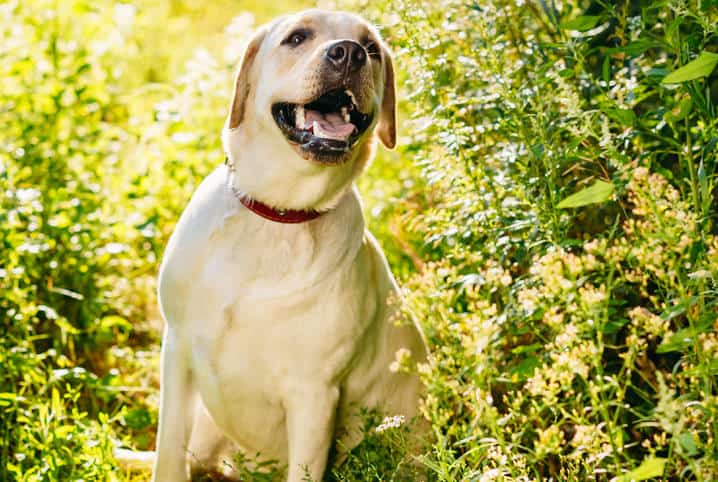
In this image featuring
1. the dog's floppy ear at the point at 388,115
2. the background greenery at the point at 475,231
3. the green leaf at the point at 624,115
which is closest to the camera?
the background greenery at the point at 475,231

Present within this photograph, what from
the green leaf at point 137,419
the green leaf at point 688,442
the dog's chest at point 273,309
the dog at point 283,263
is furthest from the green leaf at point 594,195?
the green leaf at point 137,419

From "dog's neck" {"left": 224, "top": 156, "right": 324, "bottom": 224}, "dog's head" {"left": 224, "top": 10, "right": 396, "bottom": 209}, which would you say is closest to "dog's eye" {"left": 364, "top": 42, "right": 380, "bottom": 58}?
"dog's head" {"left": 224, "top": 10, "right": 396, "bottom": 209}

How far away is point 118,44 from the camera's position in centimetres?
538

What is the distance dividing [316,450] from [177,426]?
46 centimetres

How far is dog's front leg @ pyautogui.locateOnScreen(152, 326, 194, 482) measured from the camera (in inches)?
119

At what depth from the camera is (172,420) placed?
3.04 meters

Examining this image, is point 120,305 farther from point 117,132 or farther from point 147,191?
point 117,132

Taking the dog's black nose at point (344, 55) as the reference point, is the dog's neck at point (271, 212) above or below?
below

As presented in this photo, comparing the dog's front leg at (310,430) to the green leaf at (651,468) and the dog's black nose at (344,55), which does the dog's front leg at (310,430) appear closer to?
the dog's black nose at (344,55)

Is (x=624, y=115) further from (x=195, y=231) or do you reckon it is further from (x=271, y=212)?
(x=195, y=231)

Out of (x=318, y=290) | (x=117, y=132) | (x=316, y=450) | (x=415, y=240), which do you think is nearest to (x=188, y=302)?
(x=318, y=290)

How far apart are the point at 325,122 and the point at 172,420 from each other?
103 centimetres

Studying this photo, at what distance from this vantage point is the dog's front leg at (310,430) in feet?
9.47

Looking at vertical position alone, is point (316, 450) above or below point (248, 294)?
below
